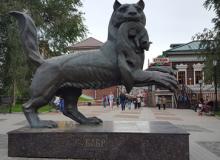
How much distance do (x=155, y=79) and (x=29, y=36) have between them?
266 centimetres

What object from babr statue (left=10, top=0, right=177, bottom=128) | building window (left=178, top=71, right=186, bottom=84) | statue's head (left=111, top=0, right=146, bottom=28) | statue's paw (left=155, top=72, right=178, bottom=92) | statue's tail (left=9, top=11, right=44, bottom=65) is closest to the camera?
statue's paw (left=155, top=72, right=178, bottom=92)

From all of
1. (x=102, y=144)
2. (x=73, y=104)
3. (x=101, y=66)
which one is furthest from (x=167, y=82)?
(x=73, y=104)

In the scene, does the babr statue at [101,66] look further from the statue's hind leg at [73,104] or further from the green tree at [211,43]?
the green tree at [211,43]

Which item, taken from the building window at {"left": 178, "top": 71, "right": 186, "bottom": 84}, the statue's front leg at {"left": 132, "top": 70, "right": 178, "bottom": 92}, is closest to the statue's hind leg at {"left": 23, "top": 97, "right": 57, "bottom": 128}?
the statue's front leg at {"left": 132, "top": 70, "right": 178, "bottom": 92}

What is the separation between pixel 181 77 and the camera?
5309cm

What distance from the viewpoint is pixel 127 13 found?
24.8 feet

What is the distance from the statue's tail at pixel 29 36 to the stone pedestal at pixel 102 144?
1.56 metres

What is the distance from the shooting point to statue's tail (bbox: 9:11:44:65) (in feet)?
25.1

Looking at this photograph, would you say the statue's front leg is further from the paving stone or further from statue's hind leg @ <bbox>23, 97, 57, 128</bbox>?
the paving stone

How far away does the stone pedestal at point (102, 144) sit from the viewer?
21.5ft

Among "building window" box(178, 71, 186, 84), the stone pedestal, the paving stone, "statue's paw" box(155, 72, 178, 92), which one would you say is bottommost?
the paving stone

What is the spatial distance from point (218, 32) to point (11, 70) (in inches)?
603

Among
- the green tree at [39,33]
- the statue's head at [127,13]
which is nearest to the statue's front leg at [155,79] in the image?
the statue's head at [127,13]

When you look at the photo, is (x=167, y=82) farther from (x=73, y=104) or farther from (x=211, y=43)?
(x=211, y=43)
